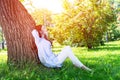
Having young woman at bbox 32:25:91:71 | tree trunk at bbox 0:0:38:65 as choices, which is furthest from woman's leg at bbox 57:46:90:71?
tree trunk at bbox 0:0:38:65

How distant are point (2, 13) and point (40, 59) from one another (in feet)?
6.09

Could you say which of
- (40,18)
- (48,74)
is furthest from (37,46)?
(40,18)

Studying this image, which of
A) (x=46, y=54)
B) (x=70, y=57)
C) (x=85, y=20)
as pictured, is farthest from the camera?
(x=85, y=20)

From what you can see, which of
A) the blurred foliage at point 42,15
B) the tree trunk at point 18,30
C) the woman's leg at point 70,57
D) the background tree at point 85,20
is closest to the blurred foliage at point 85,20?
the background tree at point 85,20

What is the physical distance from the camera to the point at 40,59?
9438 millimetres

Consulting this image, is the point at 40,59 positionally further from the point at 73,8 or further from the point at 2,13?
the point at 73,8

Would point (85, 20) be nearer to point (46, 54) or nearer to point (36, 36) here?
point (36, 36)

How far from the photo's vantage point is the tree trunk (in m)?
9.87

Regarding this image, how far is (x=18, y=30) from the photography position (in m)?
9.91

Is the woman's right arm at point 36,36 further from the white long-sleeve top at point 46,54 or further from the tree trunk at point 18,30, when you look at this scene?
the tree trunk at point 18,30

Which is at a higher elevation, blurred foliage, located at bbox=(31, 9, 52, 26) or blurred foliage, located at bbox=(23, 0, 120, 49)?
blurred foliage, located at bbox=(31, 9, 52, 26)

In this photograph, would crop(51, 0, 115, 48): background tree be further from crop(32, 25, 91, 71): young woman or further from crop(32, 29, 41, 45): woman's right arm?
crop(32, 25, 91, 71): young woman

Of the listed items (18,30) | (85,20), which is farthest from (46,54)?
(85,20)

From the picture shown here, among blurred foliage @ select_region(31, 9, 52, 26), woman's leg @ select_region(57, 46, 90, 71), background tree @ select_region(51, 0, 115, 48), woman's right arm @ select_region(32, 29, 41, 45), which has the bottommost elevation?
woman's leg @ select_region(57, 46, 90, 71)
